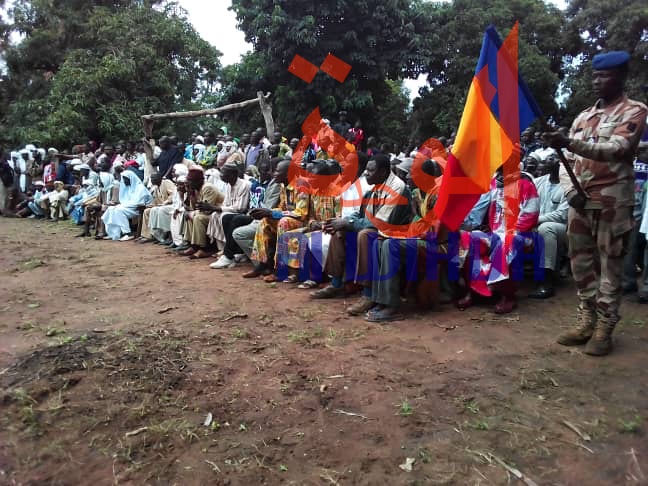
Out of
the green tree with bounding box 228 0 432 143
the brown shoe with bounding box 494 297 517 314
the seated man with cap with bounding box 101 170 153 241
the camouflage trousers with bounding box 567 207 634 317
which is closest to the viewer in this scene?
the camouflage trousers with bounding box 567 207 634 317

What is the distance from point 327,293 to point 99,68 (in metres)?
14.2

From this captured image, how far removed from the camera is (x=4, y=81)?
18.3m

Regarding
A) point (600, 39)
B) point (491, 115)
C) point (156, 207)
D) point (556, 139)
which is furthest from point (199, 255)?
point (600, 39)

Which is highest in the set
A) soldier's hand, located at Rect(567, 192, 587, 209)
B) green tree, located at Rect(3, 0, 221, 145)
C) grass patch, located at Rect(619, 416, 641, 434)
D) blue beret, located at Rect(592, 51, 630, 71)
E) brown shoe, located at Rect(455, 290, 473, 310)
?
Result: green tree, located at Rect(3, 0, 221, 145)

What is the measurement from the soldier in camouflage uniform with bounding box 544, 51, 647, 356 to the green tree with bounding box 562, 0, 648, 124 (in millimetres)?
12915

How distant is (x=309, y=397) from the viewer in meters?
2.95

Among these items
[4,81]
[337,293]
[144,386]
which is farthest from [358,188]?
[4,81]

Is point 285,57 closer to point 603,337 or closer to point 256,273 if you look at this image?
point 256,273

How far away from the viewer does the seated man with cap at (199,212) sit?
7348 millimetres

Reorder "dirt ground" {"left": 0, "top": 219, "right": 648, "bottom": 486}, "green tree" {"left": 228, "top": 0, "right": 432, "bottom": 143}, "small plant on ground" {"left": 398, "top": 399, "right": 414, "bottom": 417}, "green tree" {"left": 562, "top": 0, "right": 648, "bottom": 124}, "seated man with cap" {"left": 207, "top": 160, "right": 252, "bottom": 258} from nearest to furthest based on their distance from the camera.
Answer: "dirt ground" {"left": 0, "top": 219, "right": 648, "bottom": 486} → "small plant on ground" {"left": 398, "top": 399, "right": 414, "bottom": 417} → "seated man with cap" {"left": 207, "top": 160, "right": 252, "bottom": 258} → "green tree" {"left": 562, "top": 0, "right": 648, "bottom": 124} → "green tree" {"left": 228, "top": 0, "right": 432, "bottom": 143}

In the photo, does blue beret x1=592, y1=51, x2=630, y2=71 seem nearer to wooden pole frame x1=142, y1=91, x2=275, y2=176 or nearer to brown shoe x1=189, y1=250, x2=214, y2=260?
brown shoe x1=189, y1=250, x2=214, y2=260

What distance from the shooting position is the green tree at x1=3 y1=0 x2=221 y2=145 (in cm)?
1548

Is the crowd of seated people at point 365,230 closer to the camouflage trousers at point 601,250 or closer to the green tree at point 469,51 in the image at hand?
the camouflage trousers at point 601,250

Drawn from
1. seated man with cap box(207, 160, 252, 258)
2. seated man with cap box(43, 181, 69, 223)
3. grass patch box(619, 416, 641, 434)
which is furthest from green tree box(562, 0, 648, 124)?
seated man with cap box(43, 181, 69, 223)
